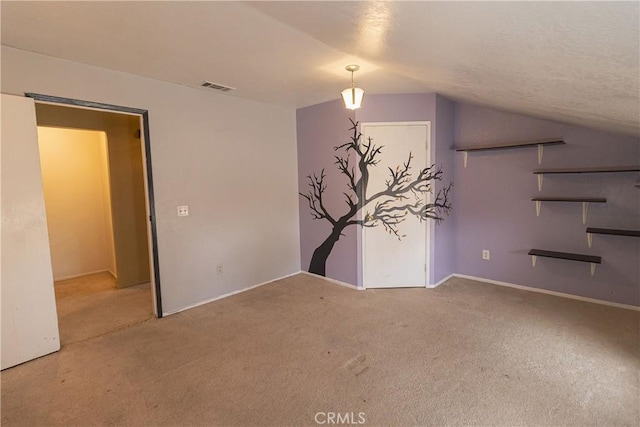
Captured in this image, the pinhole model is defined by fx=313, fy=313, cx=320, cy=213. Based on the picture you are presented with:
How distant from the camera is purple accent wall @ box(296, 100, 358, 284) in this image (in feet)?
13.1

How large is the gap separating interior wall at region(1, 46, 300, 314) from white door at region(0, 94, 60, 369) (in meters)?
0.34

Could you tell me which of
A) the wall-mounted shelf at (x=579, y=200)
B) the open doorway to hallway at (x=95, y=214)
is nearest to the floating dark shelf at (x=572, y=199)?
the wall-mounted shelf at (x=579, y=200)

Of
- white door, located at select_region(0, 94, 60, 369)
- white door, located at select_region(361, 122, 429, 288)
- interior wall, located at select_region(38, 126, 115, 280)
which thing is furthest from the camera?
interior wall, located at select_region(38, 126, 115, 280)

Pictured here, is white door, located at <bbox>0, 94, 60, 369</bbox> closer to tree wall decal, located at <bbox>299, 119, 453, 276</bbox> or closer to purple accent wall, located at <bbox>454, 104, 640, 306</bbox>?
tree wall decal, located at <bbox>299, 119, 453, 276</bbox>

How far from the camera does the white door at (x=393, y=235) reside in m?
3.78

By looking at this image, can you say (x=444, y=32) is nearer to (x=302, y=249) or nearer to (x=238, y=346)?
(x=238, y=346)

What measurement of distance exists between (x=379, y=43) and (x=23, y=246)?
303 cm

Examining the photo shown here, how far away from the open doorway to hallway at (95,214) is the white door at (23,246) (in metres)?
0.69

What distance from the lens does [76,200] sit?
4.86 meters

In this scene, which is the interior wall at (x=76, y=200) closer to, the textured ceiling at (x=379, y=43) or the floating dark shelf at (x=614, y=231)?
the textured ceiling at (x=379, y=43)

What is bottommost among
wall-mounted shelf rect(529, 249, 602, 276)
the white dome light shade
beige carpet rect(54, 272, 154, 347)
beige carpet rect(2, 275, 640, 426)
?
beige carpet rect(2, 275, 640, 426)

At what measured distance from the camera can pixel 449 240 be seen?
4.17 meters

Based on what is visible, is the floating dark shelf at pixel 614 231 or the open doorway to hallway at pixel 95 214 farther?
the open doorway to hallway at pixel 95 214

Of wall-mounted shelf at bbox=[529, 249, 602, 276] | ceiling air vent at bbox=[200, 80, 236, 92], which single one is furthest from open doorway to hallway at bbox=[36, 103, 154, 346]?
wall-mounted shelf at bbox=[529, 249, 602, 276]
